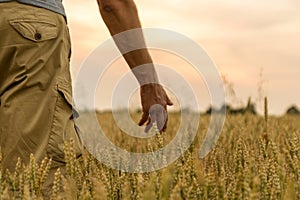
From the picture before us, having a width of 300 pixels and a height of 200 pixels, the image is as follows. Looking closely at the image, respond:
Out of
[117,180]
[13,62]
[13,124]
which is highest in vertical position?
[13,62]

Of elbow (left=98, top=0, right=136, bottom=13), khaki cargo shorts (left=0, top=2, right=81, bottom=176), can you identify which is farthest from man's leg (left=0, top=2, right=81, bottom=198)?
elbow (left=98, top=0, right=136, bottom=13)

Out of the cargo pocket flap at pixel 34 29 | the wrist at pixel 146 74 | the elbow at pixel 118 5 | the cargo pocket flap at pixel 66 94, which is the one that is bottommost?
the cargo pocket flap at pixel 66 94

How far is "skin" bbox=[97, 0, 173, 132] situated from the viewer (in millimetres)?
2225

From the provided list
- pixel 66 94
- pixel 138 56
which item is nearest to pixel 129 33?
pixel 138 56

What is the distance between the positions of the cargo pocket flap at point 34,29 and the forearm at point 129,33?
12.9 inches

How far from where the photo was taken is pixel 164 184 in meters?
1.20

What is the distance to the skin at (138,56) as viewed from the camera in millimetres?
2225

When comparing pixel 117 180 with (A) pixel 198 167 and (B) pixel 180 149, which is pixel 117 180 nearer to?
(B) pixel 180 149

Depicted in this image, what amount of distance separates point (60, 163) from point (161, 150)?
0.49 m

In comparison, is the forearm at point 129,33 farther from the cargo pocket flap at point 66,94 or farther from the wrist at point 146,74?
the cargo pocket flap at point 66,94

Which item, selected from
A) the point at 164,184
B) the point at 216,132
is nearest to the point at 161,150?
the point at 164,184

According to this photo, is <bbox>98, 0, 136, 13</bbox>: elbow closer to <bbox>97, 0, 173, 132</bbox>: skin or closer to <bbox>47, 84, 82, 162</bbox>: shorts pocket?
<bbox>97, 0, 173, 132</bbox>: skin

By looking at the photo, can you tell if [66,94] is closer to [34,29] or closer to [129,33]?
[34,29]

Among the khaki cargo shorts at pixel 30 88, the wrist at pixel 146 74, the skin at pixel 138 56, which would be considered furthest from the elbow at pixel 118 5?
the khaki cargo shorts at pixel 30 88
